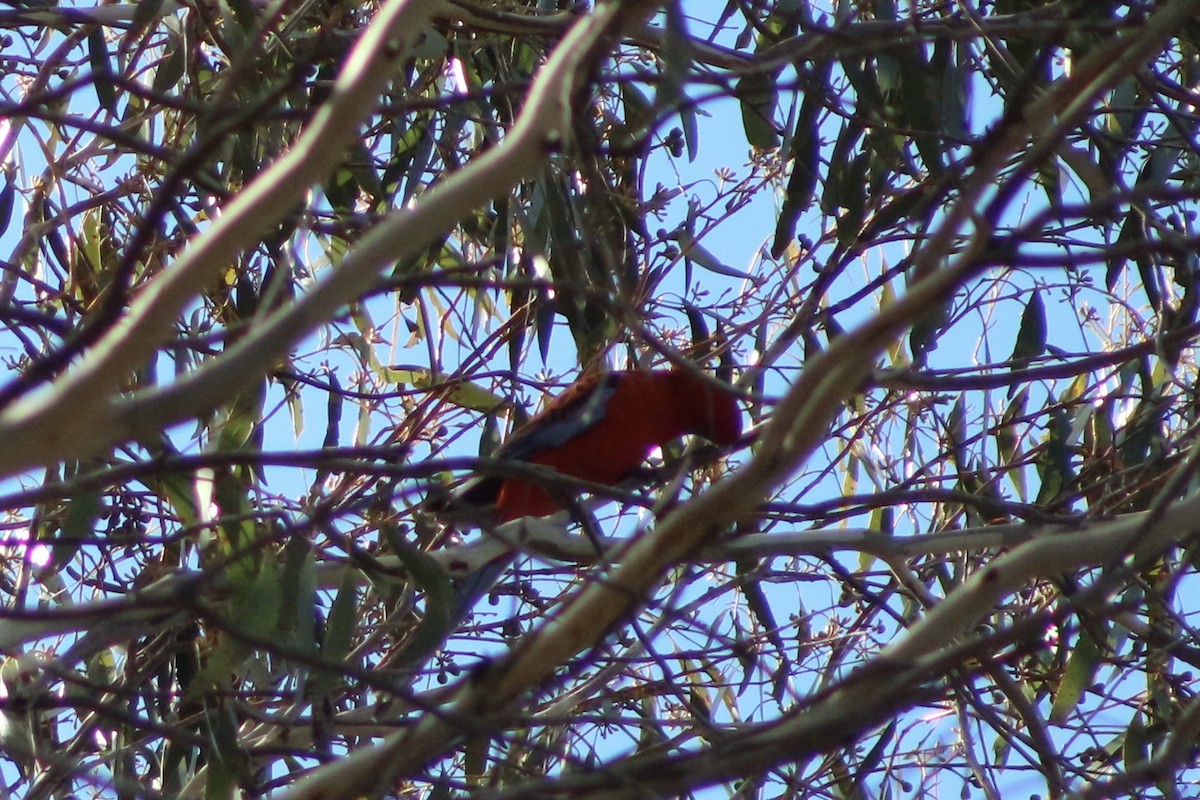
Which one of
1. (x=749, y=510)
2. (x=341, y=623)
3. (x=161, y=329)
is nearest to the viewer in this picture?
(x=161, y=329)

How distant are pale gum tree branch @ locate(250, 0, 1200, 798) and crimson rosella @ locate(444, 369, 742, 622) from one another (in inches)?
64.0

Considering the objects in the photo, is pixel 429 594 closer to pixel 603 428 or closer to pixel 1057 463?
pixel 603 428

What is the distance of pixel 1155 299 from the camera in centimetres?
318

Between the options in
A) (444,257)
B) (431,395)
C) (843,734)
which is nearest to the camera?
(843,734)

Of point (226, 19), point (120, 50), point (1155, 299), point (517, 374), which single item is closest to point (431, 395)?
point (517, 374)

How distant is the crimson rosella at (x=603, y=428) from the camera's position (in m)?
3.46

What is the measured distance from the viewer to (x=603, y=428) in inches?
138

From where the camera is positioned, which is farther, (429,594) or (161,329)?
(429,594)

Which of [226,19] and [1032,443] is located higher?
[226,19]

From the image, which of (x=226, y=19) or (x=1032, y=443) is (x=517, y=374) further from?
(x=1032, y=443)

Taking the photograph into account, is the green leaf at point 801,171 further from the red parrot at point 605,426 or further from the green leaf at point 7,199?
the green leaf at point 7,199

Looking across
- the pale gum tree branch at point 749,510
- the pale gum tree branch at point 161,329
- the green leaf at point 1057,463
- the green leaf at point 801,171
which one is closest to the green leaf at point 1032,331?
the green leaf at point 1057,463

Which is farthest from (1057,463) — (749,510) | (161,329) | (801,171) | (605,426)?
(161,329)

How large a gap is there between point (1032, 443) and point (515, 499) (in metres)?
1.47
